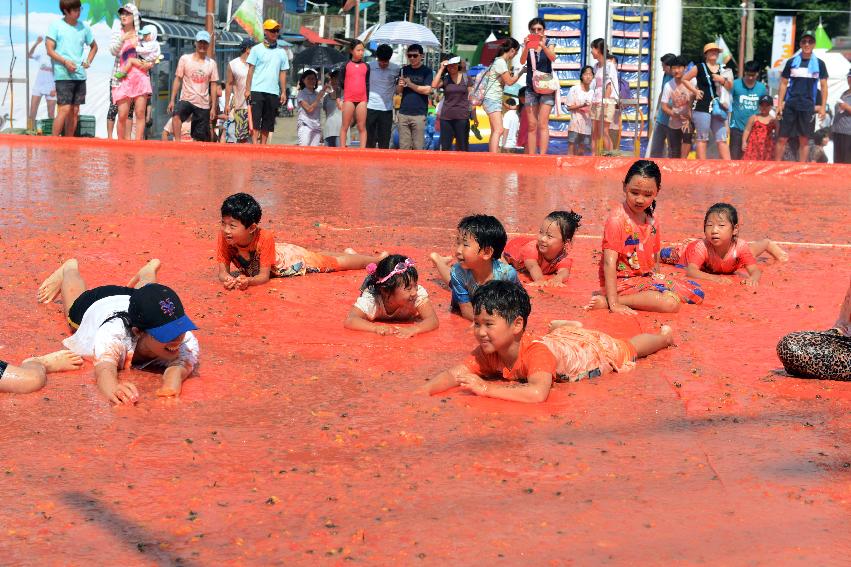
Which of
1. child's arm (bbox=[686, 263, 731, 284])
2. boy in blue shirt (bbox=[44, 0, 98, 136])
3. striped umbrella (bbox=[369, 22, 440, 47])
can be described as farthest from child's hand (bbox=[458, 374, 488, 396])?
striped umbrella (bbox=[369, 22, 440, 47])

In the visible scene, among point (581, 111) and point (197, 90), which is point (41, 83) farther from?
point (581, 111)

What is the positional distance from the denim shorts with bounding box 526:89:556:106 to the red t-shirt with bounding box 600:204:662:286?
339 inches

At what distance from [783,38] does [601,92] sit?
16.2 metres

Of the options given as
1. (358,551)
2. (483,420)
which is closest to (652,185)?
(483,420)

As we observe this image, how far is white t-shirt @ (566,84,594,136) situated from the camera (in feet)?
55.8

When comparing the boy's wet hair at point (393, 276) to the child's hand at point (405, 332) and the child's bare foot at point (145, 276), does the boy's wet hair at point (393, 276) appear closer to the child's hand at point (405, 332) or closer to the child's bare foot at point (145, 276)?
the child's hand at point (405, 332)

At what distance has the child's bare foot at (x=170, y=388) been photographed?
5.11 meters

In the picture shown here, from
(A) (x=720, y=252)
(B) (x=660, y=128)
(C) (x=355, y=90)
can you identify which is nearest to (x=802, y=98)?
(B) (x=660, y=128)

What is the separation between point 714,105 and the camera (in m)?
16.1

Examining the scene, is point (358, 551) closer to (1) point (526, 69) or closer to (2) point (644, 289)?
(2) point (644, 289)

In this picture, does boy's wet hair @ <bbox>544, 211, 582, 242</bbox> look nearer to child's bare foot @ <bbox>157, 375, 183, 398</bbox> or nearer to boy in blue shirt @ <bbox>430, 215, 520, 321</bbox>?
boy in blue shirt @ <bbox>430, 215, 520, 321</bbox>

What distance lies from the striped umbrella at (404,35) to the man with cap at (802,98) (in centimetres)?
624

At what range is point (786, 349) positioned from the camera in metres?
5.59

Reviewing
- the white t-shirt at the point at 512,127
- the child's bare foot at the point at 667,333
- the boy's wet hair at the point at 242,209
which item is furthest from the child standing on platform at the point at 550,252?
the white t-shirt at the point at 512,127
